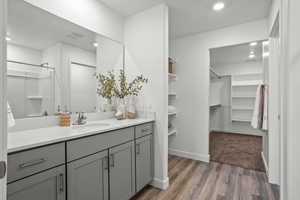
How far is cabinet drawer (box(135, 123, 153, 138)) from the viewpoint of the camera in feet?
5.82

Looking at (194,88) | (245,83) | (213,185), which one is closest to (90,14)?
(194,88)

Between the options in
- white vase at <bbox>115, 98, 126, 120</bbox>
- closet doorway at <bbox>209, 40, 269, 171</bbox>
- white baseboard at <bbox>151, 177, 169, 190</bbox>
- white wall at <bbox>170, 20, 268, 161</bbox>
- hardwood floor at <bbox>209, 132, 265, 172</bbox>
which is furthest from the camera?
closet doorway at <bbox>209, 40, 269, 171</bbox>

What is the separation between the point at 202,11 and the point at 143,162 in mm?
2379

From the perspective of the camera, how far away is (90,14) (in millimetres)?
1897

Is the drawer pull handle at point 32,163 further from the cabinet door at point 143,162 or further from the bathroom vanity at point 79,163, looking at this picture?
the cabinet door at point 143,162

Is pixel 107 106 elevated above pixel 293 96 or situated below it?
below

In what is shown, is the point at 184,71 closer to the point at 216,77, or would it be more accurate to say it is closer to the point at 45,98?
the point at 45,98

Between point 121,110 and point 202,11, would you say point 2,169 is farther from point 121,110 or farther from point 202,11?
point 202,11

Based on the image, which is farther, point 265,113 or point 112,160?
point 265,113

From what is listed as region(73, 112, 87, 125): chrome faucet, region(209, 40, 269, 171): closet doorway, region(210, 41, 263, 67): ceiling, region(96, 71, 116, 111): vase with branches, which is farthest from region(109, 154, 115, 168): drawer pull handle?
region(210, 41, 263, 67): ceiling

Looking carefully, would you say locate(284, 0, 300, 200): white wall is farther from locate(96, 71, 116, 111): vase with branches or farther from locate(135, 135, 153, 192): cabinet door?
locate(96, 71, 116, 111): vase with branches

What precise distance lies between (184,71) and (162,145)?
1762 millimetres

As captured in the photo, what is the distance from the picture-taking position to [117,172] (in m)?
1.48

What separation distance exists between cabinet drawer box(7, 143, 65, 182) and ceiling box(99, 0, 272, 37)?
200 cm
